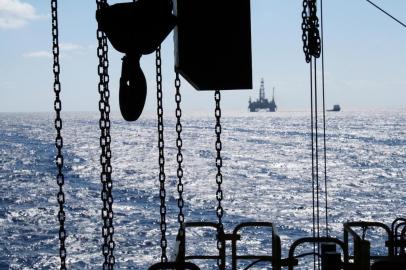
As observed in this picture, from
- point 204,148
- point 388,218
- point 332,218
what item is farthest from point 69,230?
point 204,148

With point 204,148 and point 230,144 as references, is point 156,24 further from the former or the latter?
point 230,144

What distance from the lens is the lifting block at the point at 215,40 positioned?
427 centimetres

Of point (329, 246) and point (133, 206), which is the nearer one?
point (329, 246)

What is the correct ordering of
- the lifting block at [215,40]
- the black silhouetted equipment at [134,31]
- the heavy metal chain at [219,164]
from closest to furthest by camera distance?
the black silhouetted equipment at [134,31] < the lifting block at [215,40] < the heavy metal chain at [219,164]

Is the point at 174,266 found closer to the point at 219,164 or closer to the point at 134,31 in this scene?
the point at 134,31

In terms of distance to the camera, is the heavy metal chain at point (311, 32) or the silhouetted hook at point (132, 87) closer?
the silhouetted hook at point (132, 87)

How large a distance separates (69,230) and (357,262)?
116ft

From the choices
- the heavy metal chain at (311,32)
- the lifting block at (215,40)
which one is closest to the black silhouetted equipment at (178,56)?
the lifting block at (215,40)

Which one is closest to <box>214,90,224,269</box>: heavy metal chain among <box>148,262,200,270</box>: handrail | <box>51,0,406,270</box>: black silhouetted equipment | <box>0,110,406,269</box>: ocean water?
<box>51,0,406,270</box>: black silhouetted equipment

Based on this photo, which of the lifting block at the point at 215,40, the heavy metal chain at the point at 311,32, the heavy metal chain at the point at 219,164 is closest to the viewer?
the lifting block at the point at 215,40

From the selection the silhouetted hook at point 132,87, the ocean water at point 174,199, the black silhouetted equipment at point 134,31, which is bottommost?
the ocean water at point 174,199

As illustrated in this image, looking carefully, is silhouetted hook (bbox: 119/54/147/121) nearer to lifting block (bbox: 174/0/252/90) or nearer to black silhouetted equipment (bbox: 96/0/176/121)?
black silhouetted equipment (bbox: 96/0/176/121)

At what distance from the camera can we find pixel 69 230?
37688 mm

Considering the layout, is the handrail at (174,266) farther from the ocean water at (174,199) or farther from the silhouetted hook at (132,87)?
the ocean water at (174,199)
